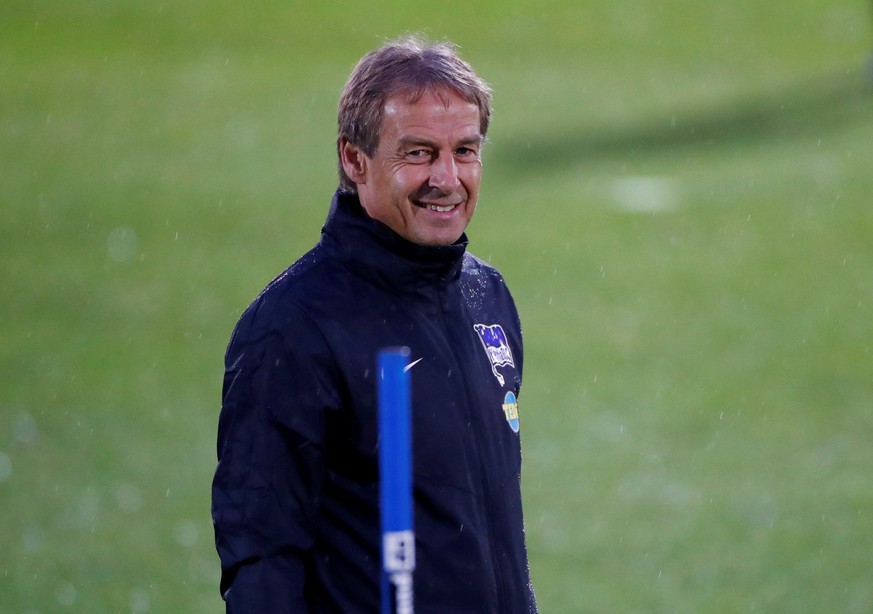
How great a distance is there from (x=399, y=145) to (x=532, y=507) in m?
5.80

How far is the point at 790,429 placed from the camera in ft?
32.4

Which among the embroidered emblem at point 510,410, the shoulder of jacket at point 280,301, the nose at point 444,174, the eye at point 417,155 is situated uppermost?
the eye at point 417,155

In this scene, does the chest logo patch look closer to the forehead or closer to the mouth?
the mouth

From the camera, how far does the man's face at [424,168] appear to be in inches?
126

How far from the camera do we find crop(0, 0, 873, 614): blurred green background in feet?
26.7

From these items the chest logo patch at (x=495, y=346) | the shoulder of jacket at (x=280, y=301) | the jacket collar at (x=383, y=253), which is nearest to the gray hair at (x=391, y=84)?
the jacket collar at (x=383, y=253)

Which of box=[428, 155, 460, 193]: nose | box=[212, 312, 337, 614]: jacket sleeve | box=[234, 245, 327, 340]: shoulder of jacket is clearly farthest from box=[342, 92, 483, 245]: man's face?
box=[212, 312, 337, 614]: jacket sleeve

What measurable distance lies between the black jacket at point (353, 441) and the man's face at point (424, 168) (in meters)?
0.05

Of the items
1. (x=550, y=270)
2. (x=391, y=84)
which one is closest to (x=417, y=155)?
(x=391, y=84)

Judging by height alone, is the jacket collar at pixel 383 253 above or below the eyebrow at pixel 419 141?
below

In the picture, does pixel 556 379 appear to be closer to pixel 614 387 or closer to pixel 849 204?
pixel 614 387

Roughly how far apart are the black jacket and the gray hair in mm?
167

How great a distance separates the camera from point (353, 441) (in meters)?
3.08

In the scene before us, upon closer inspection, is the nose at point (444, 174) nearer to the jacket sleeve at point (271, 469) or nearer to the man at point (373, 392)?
the man at point (373, 392)
